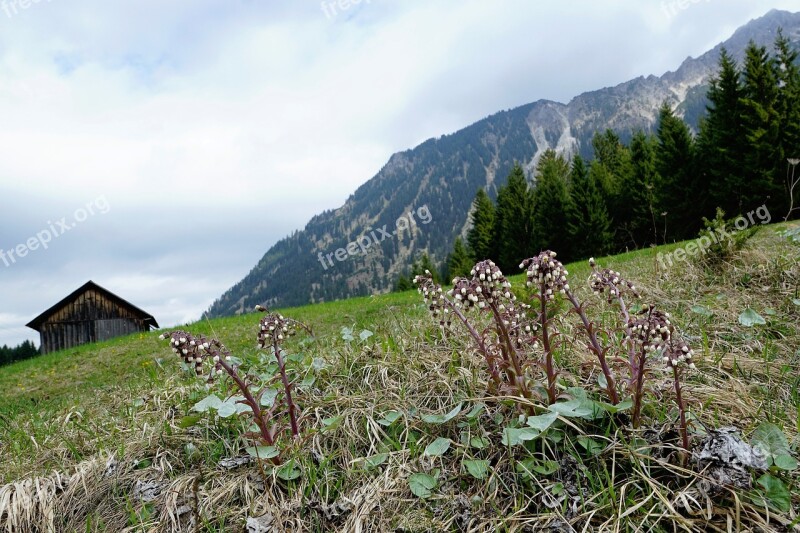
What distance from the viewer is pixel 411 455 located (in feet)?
8.02

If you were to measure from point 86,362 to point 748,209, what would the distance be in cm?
4042

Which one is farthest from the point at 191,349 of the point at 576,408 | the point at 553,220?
the point at 553,220

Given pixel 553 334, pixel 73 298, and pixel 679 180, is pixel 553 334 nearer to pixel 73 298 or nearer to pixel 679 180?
pixel 73 298

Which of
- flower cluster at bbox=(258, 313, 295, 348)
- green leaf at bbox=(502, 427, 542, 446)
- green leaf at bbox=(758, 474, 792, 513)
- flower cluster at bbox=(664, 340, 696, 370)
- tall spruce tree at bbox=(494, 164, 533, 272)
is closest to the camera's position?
green leaf at bbox=(758, 474, 792, 513)

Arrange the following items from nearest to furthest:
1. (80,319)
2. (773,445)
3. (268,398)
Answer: (773,445)
(268,398)
(80,319)

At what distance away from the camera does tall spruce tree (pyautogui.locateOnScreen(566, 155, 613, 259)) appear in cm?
4019

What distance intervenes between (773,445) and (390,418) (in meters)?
1.82

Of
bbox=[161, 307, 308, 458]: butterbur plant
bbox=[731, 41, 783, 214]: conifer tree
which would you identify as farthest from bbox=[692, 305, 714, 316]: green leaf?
bbox=[731, 41, 783, 214]: conifer tree

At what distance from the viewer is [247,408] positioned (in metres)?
2.75

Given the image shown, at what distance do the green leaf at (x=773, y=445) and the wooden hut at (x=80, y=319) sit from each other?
116 feet

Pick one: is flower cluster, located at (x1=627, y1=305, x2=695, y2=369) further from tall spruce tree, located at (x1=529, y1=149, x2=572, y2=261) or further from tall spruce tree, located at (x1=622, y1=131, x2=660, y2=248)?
tall spruce tree, located at (x1=529, y1=149, x2=572, y2=261)

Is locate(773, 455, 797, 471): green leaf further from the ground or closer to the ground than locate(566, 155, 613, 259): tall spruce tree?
closer to the ground

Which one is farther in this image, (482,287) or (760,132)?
(760,132)

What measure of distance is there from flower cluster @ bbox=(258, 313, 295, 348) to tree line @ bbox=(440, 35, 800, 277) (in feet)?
68.2
